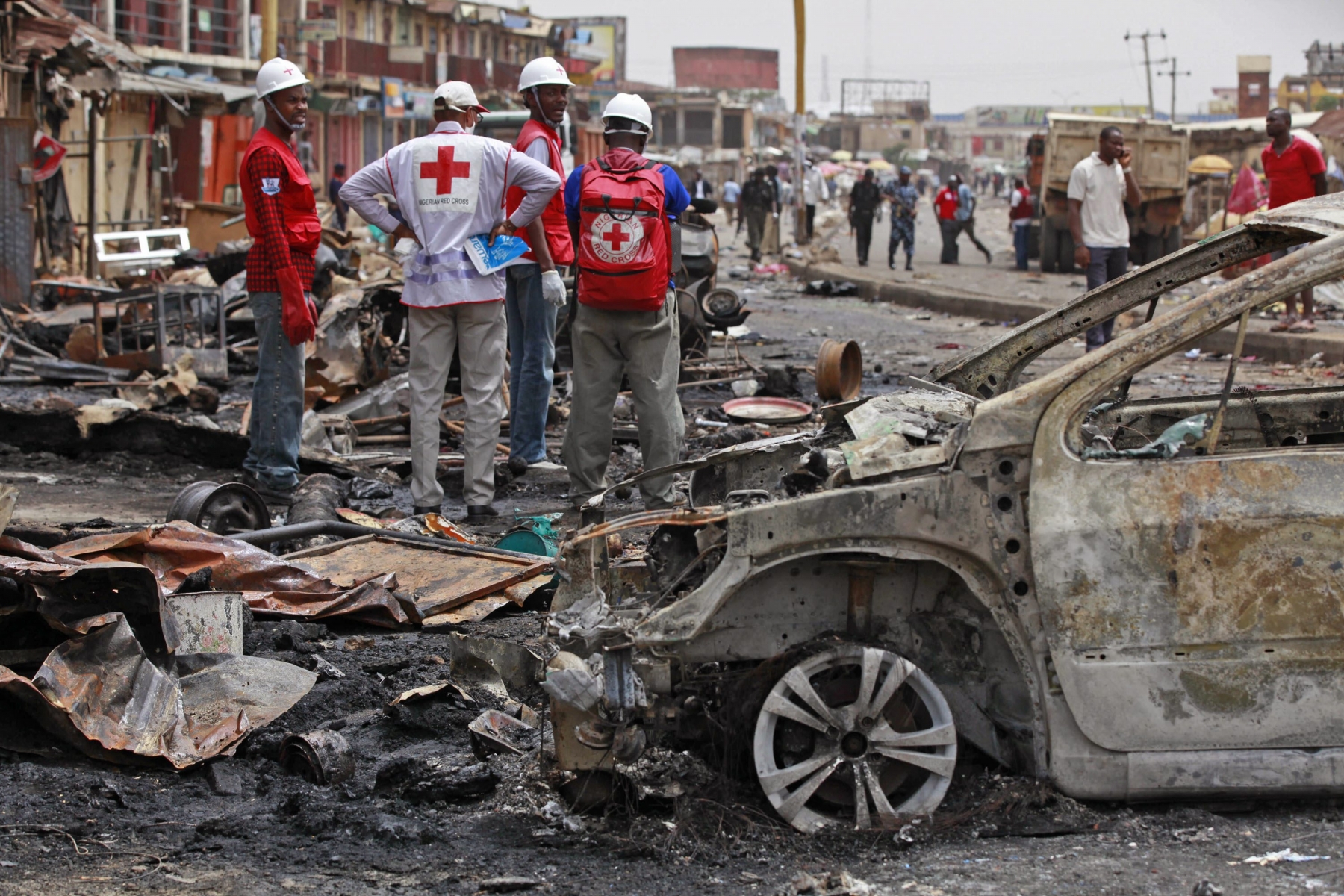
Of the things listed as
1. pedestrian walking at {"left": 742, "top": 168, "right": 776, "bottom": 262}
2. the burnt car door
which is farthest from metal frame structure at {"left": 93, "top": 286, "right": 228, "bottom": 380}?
pedestrian walking at {"left": 742, "top": 168, "right": 776, "bottom": 262}

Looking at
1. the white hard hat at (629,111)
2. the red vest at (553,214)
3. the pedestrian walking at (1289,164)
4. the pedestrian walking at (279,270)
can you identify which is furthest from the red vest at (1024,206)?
the white hard hat at (629,111)

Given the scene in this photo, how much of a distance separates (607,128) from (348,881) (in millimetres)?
3866

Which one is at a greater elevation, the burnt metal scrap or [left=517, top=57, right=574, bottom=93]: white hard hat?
[left=517, top=57, right=574, bottom=93]: white hard hat

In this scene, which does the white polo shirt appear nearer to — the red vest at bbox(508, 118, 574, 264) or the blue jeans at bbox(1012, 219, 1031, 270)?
the red vest at bbox(508, 118, 574, 264)

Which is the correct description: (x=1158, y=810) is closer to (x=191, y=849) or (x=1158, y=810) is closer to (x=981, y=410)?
(x=981, y=410)

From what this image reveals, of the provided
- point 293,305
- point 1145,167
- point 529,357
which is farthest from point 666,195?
point 1145,167

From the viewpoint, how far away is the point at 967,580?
3529 mm

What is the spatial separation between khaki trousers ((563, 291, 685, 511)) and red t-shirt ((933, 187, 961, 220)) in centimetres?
2005

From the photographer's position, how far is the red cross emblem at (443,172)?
6809 mm

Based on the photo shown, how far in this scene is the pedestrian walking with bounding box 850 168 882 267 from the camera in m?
24.8

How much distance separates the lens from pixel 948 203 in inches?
1013

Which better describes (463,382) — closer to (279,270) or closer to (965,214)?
(279,270)

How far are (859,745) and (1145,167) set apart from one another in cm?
1977

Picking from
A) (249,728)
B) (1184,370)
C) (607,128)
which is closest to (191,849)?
(249,728)
